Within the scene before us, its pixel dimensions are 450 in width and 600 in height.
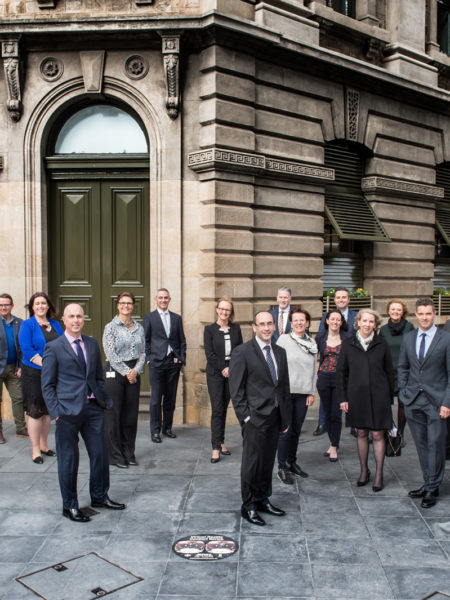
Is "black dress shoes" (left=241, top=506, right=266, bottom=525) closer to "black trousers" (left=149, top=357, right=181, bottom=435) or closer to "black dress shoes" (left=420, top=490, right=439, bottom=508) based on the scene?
"black dress shoes" (left=420, top=490, right=439, bottom=508)

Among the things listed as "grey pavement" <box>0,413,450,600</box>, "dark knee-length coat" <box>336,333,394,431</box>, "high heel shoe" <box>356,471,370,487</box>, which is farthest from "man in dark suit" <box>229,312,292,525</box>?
"high heel shoe" <box>356,471,370,487</box>

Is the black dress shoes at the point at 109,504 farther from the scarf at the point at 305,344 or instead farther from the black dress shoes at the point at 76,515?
the scarf at the point at 305,344

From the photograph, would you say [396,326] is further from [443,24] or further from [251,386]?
[443,24]

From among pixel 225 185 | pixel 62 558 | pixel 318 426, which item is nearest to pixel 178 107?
pixel 225 185

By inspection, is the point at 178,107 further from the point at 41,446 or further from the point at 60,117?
the point at 41,446

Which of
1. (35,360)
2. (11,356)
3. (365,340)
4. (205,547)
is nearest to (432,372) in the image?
(365,340)

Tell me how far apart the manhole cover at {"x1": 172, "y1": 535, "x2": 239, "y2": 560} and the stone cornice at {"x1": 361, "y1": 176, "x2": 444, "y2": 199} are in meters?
8.96

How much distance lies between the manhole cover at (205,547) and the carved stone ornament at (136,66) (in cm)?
738

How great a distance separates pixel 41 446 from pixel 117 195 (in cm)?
441

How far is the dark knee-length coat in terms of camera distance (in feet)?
22.8

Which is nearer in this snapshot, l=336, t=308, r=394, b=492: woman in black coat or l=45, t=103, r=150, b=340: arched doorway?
l=336, t=308, r=394, b=492: woman in black coat

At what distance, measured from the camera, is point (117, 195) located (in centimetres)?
1059

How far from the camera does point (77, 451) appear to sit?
6.15 meters

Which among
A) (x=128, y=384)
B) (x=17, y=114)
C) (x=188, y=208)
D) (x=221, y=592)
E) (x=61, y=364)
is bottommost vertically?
(x=221, y=592)
